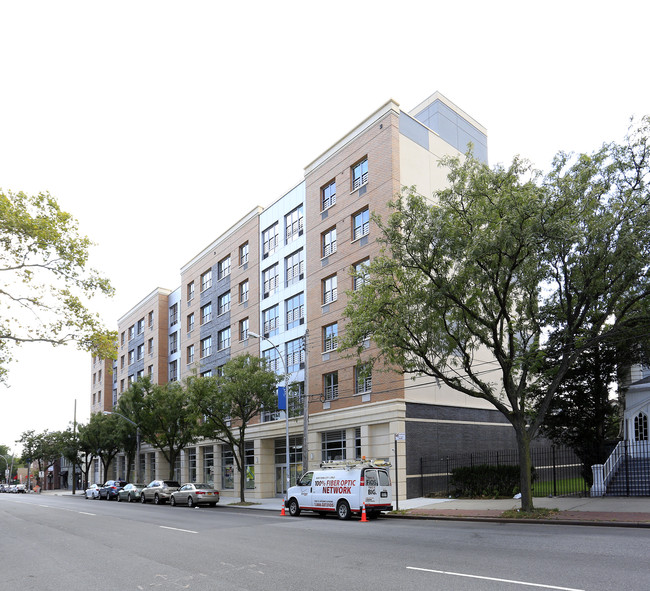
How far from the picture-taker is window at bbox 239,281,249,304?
43500 millimetres

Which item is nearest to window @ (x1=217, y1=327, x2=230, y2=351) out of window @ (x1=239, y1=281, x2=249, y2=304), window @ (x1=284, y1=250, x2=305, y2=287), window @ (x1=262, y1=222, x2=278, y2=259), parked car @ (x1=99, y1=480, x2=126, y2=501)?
window @ (x1=239, y1=281, x2=249, y2=304)

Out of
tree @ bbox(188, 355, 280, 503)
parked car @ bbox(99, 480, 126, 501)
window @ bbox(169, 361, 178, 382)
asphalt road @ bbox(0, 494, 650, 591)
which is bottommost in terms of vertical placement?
parked car @ bbox(99, 480, 126, 501)

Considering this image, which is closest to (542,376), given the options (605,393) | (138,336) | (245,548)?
(605,393)

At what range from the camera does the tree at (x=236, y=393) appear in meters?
33.3

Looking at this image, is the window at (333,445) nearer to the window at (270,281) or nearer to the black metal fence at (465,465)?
the black metal fence at (465,465)

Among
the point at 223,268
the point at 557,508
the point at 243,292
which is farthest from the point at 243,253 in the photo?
the point at 557,508

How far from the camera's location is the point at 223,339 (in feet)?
151

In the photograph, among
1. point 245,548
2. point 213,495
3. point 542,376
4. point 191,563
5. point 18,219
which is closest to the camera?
point 191,563

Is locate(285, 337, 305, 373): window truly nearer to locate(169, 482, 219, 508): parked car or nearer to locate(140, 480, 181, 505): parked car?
locate(169, 482, 219, 508): parked car

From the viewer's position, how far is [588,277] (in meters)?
18.7

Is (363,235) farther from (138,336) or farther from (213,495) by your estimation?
(138,336)

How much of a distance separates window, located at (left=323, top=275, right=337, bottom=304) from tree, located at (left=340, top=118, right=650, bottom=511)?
1193cm

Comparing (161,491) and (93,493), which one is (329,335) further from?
(93,493)

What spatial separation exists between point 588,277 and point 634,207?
2.43 meters
